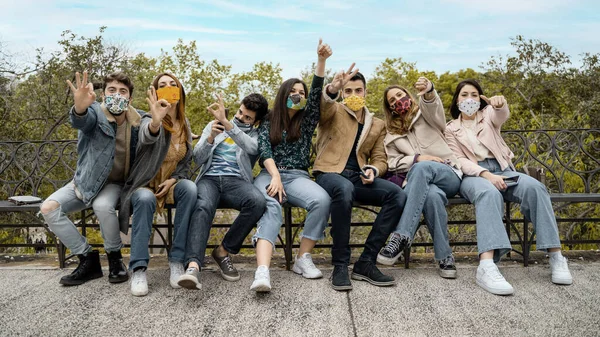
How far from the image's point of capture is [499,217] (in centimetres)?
364

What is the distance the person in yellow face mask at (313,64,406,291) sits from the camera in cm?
362

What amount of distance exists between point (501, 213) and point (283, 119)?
6.08 feet

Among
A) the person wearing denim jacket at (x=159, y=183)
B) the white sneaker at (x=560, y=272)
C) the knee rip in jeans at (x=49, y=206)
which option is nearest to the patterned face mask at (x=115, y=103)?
the person wearing denim jacket at (x=159, y=183)

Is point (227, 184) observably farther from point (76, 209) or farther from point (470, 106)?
point (470, 106)

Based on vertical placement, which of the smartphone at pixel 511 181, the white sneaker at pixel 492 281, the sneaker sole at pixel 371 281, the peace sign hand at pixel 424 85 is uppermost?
the peace sign hand at pixel 424 85

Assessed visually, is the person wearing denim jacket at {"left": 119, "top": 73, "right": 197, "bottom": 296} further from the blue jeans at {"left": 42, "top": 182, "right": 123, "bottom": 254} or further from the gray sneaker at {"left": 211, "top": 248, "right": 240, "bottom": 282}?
the gray sneaker at {"left": 211, "top": 248, "right": 240, "bottom": 282}

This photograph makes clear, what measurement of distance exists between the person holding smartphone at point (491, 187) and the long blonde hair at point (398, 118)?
0.36 meters

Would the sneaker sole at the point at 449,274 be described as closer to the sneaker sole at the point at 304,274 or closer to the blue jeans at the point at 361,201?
the blue jeans at the point at 361,201

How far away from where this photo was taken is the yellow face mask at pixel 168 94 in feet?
12.2

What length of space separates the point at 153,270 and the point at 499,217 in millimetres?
2836

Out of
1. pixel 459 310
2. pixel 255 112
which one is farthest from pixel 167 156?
pixel 459 310

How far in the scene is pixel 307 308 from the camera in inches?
126

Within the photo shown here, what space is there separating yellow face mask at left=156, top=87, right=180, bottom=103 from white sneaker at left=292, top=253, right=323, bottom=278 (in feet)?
5.27

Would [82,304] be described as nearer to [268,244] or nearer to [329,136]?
[268,244]
